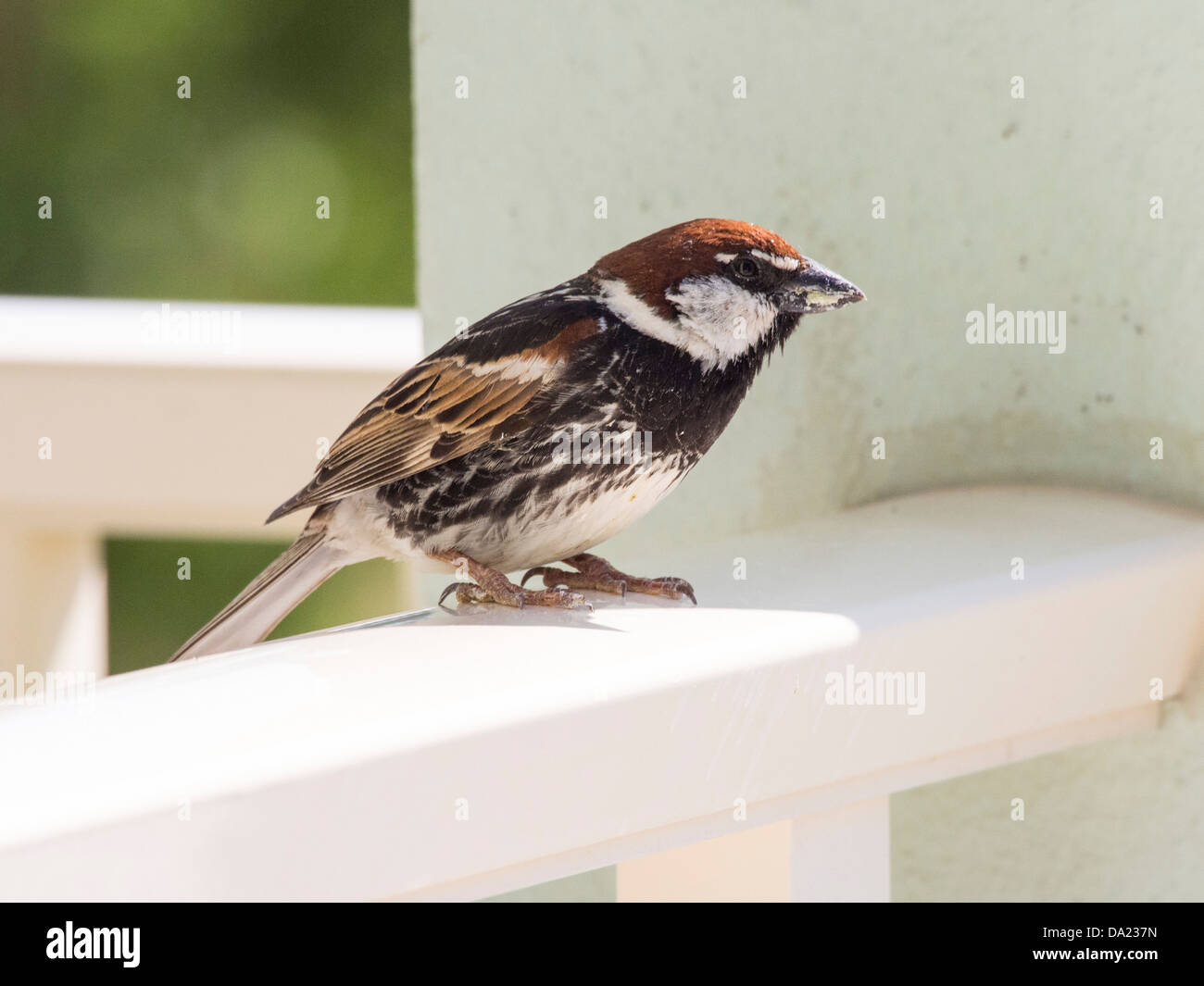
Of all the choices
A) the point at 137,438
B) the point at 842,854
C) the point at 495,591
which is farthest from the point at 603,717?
the point at 137,438

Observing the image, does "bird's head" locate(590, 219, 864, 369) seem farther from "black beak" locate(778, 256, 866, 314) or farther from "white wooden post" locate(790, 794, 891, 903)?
"white wooden post" locate(790, 794, 891, 903)

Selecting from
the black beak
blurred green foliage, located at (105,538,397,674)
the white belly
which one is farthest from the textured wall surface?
blurred green foliage, located at (105,538,397,674)

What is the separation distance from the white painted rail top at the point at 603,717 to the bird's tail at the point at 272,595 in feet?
1.09

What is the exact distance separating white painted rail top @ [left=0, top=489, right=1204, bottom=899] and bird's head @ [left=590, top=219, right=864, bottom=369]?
21 cm

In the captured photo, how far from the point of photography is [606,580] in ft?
4.50

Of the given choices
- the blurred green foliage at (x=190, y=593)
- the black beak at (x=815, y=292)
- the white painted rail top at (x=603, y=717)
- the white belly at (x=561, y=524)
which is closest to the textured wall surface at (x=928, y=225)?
the white painted rail top at (x=603, y=717)

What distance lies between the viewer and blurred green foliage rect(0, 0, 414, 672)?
452 centimetres

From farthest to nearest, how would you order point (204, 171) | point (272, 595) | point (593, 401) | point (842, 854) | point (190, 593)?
point (204, 171) → point (190, 593) → point (272, 595) → point (593, 401) → point (842, 854)

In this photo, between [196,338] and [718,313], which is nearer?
[718,313]

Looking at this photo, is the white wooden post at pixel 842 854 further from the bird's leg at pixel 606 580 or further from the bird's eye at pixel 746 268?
the bird's eye at pixel 746 268

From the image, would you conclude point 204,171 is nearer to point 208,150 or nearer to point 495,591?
point 208,150

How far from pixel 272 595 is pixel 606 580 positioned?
391mm
